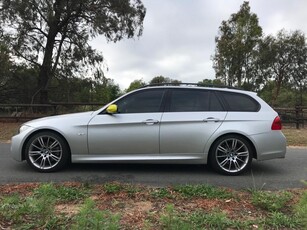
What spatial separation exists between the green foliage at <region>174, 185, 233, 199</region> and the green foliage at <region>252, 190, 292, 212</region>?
380mm

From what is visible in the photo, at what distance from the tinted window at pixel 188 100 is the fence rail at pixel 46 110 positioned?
10.00m

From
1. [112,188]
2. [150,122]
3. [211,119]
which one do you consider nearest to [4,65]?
[150,122]

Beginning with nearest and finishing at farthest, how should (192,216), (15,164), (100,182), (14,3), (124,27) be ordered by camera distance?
(192,216) → (100,182) → (15,164) → (14,3) → (124,27)

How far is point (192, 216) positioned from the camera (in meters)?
4.00

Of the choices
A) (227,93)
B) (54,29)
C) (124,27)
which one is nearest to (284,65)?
(124,27)

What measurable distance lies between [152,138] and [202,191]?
1.59 meters

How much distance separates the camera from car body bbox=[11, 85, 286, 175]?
A: 6285 millimetres

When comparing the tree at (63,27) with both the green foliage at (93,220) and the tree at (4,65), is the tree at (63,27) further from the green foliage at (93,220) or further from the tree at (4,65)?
the green foliage at (93,220)

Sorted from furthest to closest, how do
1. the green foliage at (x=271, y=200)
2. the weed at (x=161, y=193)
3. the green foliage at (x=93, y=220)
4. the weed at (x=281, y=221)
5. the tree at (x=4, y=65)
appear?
the tree at (x=4, y=65) < the weed at (x=161, y=193) < the green foliage at (x=271, y=200) < the weed at (x=281, y=221) < the green foliage at (x=93, y=220)

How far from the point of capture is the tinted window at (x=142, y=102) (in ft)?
21.2

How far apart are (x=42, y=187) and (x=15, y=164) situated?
2.53 metres

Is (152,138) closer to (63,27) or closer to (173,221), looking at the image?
(173,221)

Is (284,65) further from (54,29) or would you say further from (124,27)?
(54,29)

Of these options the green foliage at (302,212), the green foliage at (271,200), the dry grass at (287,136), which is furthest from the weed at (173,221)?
the dry grass at (287,136)
